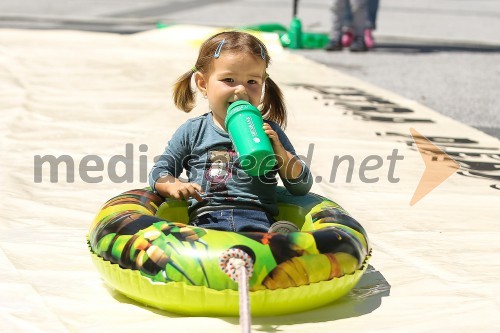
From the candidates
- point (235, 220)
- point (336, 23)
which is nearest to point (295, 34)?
point (336, 23)

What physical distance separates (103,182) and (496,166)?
8.11 feet

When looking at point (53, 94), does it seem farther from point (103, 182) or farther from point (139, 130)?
point (103, 182)

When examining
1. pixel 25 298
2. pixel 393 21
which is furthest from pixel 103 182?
pixel 393 21

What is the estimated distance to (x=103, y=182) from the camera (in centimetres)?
527

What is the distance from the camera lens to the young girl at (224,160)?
3662mm

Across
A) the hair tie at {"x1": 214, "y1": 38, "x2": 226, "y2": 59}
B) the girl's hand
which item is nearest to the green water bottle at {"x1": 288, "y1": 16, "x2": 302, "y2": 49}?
the hair tie at {"x1": 214, "y1": 38, "x2": 226, "y2": 59}

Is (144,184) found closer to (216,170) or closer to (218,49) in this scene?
(216,170)

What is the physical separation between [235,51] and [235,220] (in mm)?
671

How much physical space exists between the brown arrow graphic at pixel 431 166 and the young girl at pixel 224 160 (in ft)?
4.85

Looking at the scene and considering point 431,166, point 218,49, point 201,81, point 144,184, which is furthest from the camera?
point 431,166

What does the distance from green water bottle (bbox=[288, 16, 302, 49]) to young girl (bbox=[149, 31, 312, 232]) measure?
285 inches

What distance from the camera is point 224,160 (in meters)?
3.78

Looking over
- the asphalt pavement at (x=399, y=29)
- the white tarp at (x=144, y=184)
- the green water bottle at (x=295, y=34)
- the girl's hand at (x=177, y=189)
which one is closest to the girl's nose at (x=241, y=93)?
the girl's hand at (x=177, y=189)

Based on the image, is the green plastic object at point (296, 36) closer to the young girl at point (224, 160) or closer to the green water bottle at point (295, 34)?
the green water bottle at point (295, 34)
